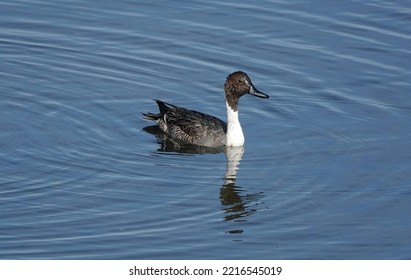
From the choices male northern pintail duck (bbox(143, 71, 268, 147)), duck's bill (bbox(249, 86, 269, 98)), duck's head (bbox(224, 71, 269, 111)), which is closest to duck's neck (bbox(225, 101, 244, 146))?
male northern pintail duck (bbox(143, 71, 268, 147))

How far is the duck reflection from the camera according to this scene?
16844 millimetres

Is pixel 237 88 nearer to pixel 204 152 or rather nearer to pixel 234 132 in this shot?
pixel 234 132

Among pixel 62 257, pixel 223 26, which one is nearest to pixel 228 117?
pixel 223 26

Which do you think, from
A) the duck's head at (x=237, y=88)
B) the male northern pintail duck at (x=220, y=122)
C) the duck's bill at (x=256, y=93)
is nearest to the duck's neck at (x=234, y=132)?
the male northern pintail duck at (x=220, y=122)

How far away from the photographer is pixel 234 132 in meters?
19.4

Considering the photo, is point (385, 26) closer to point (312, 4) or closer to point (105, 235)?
point (312, 4)

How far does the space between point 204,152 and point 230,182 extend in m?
1.77

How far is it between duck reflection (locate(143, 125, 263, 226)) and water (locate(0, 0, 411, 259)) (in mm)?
37

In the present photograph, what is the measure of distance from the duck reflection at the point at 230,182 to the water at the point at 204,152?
0.04m

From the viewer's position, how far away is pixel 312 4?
2430 centimetres

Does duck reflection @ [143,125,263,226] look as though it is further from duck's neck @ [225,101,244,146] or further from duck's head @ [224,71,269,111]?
duck's head @ [224,71,269,111]

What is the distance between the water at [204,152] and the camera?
1577cm

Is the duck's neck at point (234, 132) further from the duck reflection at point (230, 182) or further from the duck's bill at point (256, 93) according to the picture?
the duck's bill at point (256, 93)

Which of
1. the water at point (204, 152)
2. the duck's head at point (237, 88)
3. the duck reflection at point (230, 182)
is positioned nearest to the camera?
the water at point (204, 152)
